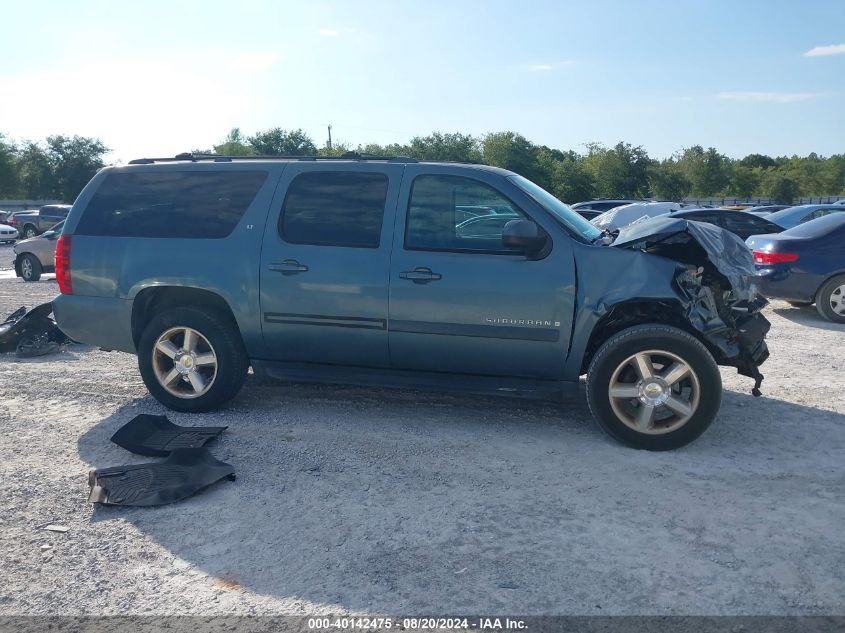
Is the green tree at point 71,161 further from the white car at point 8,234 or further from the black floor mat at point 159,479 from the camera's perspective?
the black floor mat at point 159,479

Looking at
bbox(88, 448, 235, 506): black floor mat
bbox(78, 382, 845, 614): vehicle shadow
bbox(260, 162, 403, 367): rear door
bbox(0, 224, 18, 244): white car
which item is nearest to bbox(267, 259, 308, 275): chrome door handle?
bbox(260, 162, 403, 367): rear door

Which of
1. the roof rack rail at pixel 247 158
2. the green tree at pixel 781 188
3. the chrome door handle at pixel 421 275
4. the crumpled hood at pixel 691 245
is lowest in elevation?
the chrome door handle at pixel 421 275

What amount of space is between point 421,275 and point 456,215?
53 cm

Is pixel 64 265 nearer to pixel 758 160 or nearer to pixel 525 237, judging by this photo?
pixel 525 237

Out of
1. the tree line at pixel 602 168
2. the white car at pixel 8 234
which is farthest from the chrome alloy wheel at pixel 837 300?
the tree line at pixel 602 168

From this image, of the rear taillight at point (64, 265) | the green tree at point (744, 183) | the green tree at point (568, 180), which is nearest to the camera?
the rear taillight at point (64, 265)

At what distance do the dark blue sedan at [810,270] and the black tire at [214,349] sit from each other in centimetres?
722

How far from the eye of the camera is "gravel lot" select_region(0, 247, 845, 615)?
10.6 ft

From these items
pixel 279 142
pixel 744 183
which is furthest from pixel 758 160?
pixel 279 142

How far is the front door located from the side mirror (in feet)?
0.25

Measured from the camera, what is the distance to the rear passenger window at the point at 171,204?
5777 mm

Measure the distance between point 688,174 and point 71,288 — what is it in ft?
238

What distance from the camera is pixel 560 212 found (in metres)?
5.51

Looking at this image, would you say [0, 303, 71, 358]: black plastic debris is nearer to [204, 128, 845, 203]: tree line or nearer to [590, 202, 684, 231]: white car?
[590, 202, 684, 231]: white car
